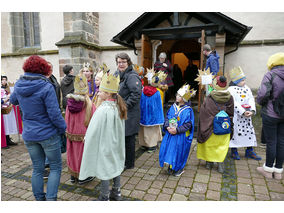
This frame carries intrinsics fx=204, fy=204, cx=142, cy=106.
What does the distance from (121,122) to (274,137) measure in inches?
99.0

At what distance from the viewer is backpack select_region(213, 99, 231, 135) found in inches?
137

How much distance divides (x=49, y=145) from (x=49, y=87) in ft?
2.34

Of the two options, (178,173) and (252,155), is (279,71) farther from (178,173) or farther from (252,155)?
(178,173)

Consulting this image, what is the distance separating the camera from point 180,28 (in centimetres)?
616

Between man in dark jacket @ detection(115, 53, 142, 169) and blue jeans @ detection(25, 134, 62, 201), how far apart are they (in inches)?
53.4

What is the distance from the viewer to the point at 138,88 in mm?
3598

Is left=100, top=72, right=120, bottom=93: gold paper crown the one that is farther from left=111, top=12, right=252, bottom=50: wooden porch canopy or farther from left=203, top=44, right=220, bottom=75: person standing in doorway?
left=111, top=12, right=252, bottom=50: wooden porch canopy

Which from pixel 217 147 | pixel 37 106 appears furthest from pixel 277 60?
pixel 37 106

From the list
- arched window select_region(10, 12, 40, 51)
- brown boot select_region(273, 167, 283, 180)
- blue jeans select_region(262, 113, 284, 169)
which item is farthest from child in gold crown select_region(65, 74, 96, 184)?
arched window select_region(10, 12, 40, 51)

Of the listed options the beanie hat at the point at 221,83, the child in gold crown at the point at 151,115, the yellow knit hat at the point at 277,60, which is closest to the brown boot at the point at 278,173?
the beanie hat at the point at 221,83

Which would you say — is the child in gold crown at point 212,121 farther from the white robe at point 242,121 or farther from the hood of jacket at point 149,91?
the hood of jacket at point 149,91

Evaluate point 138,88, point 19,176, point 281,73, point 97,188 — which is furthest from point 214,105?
point 19,176

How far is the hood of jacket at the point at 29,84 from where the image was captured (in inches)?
91.8

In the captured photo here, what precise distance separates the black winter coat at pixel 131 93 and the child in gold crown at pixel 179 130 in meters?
0.62
